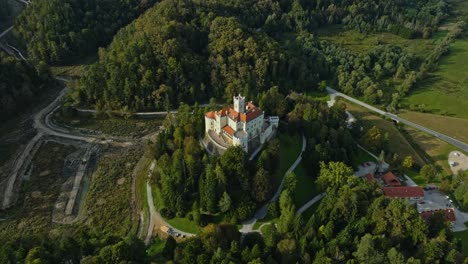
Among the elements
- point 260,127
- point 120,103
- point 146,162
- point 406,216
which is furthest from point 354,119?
point 120,103

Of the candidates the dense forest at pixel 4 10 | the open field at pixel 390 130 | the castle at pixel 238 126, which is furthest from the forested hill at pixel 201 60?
the dense forest at pixel 4 10

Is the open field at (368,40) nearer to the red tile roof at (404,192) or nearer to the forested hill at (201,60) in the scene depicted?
the forested hill at (201,60)

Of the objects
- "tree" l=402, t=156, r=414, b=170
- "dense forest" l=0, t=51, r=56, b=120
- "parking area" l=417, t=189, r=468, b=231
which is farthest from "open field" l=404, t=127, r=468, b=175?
"dense forest" l=0, t=51, r=56, b=120

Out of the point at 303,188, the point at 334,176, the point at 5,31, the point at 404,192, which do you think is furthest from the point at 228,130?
the point at 5,31

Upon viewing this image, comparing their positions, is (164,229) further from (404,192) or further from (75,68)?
(75,68)

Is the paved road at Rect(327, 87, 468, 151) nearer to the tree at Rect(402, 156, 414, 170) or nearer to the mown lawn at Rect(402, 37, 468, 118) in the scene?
A: the mown lawn at Rect(402, 37, 468, 118)

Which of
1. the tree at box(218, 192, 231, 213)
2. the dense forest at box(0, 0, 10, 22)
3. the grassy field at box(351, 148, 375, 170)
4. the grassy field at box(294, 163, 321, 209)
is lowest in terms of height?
the grassy field at box(351, 148, 375, 170)

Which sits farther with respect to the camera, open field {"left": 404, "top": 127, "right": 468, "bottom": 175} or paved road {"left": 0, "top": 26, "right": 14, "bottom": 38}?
paved road {"left": 0, "top": 26, "right": 14, "bottom": 38}
